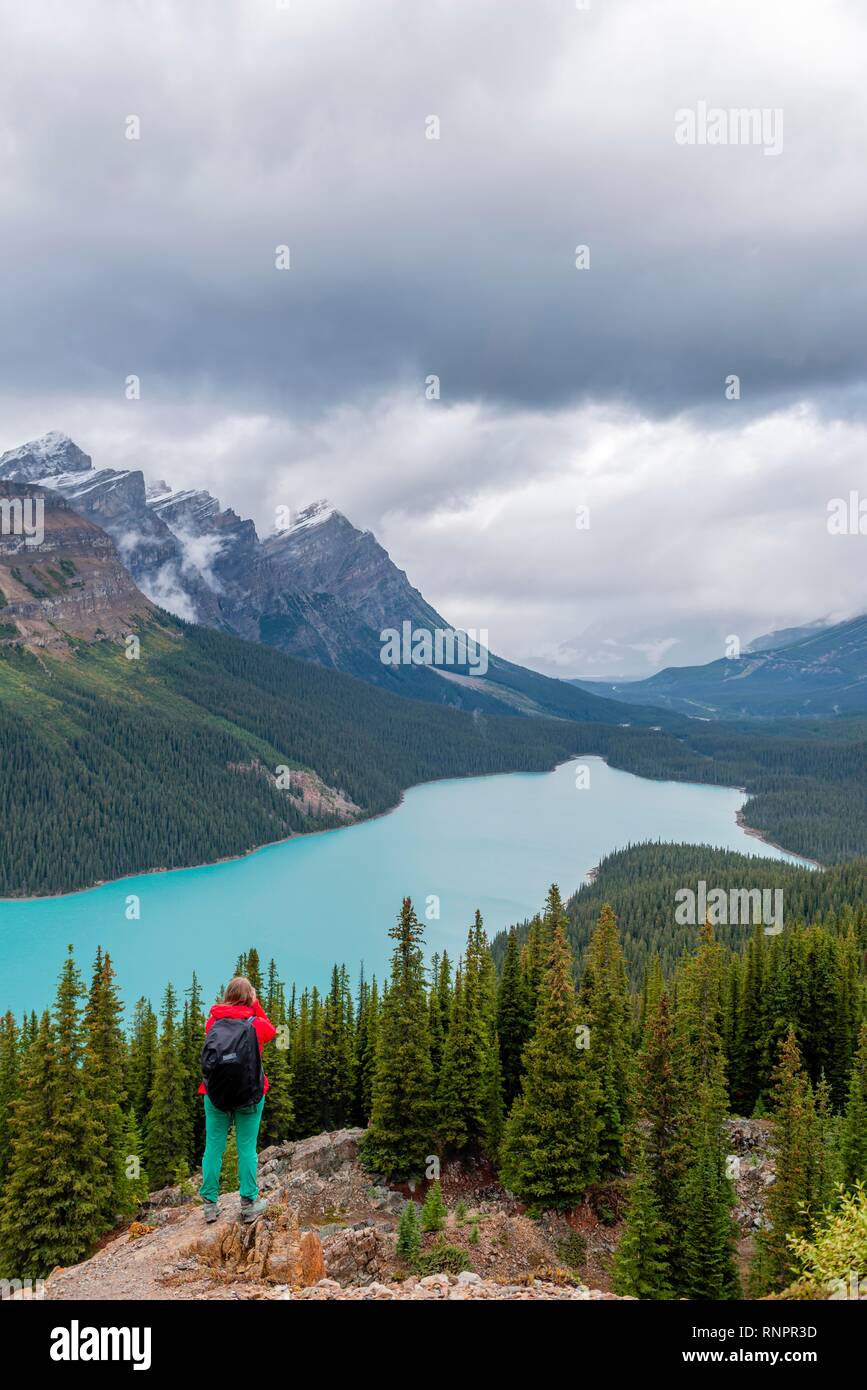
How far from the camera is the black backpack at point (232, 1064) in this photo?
1219 centimetres

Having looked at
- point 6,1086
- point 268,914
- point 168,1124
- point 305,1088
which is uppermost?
point 6,1086

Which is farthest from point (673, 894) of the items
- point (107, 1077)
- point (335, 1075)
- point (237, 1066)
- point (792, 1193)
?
point (237, 1066)

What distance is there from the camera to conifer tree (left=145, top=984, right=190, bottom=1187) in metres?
42.8

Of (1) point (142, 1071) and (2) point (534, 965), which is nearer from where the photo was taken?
(2) point (534, 965)

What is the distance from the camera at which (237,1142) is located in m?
12.3

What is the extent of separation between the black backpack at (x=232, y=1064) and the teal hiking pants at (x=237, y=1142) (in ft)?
1.02

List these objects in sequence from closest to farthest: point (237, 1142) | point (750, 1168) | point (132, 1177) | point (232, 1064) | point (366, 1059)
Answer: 1. point (232, 1064)
2. point (237, 1142)
3. point (750, 1168)
4. point (132, 1177)
5. point (366, 1059)
